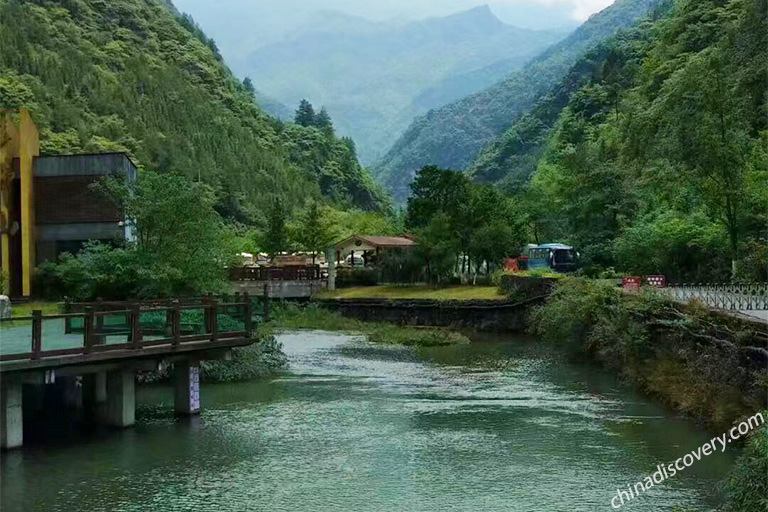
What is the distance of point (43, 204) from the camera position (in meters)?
37.8

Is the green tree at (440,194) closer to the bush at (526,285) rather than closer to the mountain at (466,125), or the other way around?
the bush at (526,285)

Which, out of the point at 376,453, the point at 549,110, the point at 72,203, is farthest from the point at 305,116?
the point at 376,453

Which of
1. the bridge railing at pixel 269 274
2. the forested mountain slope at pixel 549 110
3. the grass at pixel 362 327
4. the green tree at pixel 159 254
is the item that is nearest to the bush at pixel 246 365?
the green tree at pixel 159 254

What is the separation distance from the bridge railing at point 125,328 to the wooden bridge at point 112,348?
0.02 meters

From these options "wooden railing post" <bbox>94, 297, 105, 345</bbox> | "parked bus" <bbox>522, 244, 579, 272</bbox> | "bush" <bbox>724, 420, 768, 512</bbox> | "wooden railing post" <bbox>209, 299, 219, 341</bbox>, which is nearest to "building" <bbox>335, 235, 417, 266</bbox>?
"parked bus" <bbox>522, 244, 579, 272</bbox>

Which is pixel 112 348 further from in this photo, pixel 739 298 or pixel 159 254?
pixel 739 298

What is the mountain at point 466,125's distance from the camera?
17550cm

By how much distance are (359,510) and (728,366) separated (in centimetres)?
899

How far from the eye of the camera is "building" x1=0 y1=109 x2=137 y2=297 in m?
A: 36.8

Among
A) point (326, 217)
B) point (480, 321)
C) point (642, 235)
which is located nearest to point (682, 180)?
point (642, 235)

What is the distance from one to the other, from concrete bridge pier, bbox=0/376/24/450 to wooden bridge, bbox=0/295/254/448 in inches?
0.7

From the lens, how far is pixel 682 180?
38.7m

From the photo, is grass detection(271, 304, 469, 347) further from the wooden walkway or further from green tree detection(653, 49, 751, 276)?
the wooden walkway

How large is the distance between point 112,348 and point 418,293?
33.6m
